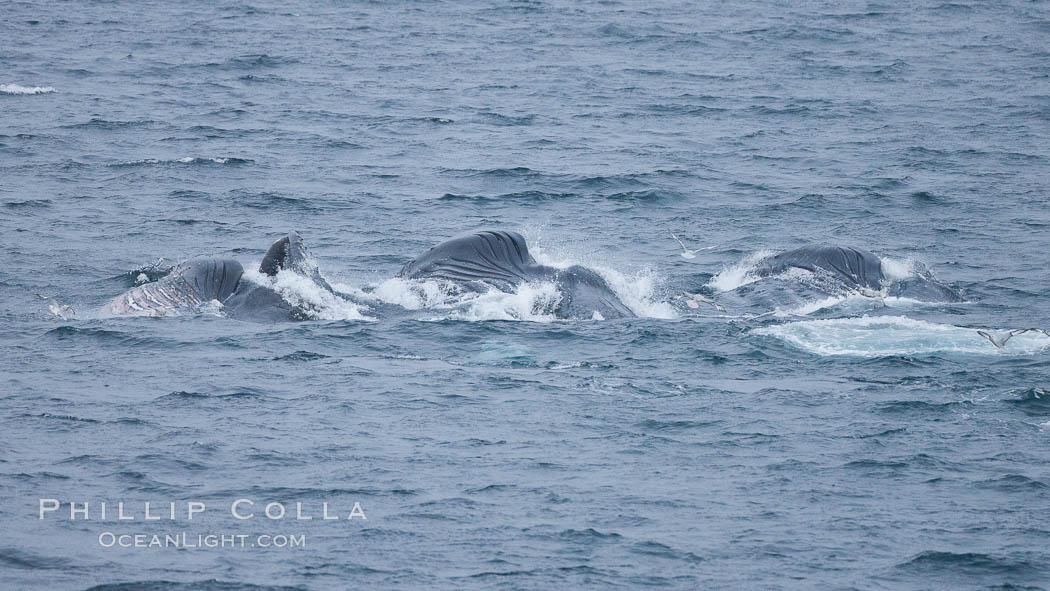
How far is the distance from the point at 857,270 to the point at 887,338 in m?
4.29

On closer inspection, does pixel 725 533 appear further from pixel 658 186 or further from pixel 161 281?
pixel 658 186

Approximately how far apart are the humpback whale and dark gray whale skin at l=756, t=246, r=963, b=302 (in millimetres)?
7637

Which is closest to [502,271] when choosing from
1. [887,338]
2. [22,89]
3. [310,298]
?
[310,298]

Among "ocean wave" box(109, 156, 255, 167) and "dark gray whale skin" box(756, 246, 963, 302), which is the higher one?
"ocean wave" box(109, 156, 255, 167)

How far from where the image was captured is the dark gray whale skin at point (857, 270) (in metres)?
22.3

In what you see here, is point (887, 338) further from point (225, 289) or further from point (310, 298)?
point (225, 289)

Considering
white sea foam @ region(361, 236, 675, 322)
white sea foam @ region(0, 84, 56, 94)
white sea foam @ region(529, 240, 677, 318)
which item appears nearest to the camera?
white sea foam @ region(361, 236, 675, 322)

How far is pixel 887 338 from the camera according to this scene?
740 inches

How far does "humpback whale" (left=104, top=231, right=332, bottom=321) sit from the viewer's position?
2030cm

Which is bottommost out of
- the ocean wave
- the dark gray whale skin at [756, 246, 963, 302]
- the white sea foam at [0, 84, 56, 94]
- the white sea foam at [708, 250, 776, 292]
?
the white sea foam at [708, 250, 776, 292]

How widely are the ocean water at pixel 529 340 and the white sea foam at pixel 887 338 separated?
0.09 meters

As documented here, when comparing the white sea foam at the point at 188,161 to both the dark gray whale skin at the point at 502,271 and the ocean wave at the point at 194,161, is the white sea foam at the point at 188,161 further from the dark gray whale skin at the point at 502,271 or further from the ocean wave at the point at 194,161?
the dark gray whale skin at the point at 502,271

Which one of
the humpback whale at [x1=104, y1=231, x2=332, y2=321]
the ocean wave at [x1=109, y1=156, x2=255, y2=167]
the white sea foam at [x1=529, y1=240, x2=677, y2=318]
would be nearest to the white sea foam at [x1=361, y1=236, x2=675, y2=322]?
the white sea foam at [x1=529, y1=240, x2=677, y2=318]

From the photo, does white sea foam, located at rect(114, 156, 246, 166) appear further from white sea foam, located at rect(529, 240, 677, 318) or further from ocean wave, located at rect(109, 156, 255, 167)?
white sea foam, located at rect(529, 240, 677, 318)
